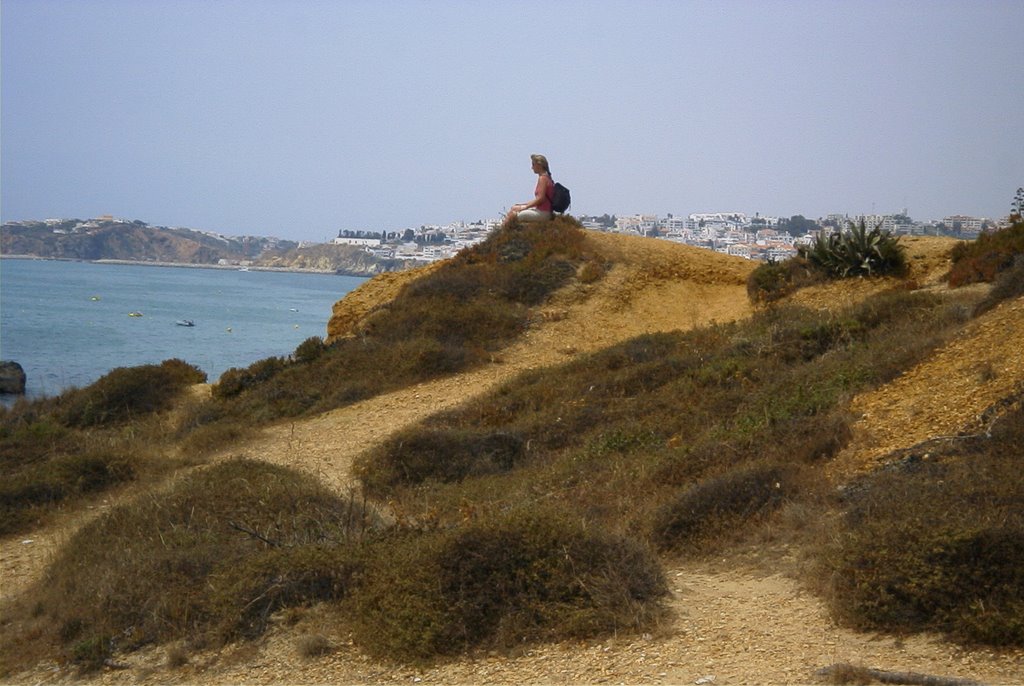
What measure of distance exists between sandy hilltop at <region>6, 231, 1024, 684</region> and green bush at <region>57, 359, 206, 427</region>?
138 inches

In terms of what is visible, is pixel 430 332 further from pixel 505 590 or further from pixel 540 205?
pixel 505 590

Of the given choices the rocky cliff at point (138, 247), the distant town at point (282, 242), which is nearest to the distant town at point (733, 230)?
the distant town at point (282, 242)

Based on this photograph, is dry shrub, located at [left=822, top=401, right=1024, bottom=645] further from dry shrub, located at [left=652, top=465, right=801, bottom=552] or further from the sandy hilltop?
dry shrub, located at [left=652, top=465, right=801, bottom=552]

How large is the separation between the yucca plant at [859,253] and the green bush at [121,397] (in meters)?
11.8

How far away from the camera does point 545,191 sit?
2264 centimetres

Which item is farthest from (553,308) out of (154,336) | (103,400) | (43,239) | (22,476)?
(43,239)

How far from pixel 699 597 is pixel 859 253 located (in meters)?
12.7

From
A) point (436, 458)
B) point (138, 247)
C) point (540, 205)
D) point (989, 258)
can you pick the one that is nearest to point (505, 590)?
point (436, 458)

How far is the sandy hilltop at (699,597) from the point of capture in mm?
5887

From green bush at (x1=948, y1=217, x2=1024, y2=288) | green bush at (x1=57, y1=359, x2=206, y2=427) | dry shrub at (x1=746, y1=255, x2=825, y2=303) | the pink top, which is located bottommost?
green bush at (x1=57, y1=359, x2=206, y2=427)

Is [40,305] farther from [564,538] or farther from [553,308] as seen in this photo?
[564,538]

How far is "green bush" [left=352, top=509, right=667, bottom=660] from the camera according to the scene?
655 centimetres

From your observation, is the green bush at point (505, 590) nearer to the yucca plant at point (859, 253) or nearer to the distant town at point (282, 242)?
the yucca plant at point (859, 253)

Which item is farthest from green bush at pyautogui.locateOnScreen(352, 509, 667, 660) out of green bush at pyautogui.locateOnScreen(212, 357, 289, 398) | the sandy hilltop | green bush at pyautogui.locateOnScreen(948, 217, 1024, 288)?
green bush at pyautogui.locateOnScreen(212, 357, 289, 398)
